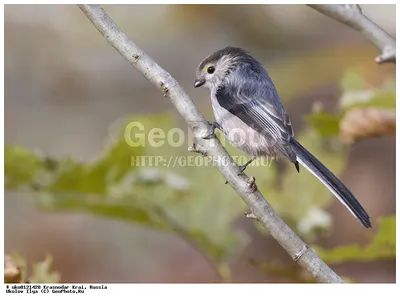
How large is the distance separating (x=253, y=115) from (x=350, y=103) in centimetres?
24

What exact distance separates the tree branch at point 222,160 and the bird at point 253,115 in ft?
0.77

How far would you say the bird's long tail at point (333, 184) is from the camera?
114cm

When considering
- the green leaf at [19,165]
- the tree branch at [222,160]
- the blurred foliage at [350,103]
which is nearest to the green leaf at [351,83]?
the blurred foliage at [350,103]

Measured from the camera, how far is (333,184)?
1.18 m

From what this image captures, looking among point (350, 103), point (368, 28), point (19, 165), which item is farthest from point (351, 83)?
point (19, 165)

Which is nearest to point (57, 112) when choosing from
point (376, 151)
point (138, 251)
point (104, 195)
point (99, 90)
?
point (99, 90)

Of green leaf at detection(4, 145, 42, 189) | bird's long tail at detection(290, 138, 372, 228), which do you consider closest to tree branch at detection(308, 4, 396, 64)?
bird's long tail at detection(290, 138, 372, 228)

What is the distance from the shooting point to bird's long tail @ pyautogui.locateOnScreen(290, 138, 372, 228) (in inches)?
44.9

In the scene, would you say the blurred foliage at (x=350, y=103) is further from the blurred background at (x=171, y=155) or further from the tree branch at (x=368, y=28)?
the tree branch at (x=368, y=28)

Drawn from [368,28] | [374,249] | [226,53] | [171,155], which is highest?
[226,53]

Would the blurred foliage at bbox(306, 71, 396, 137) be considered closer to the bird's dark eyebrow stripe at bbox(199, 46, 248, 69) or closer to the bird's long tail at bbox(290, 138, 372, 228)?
the bird's long tail at bbox(290, 138, 372, 228)

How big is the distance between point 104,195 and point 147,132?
0.21m

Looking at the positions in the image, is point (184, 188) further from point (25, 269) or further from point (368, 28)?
point (368, 28)

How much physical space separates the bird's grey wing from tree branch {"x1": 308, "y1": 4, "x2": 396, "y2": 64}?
291mm
